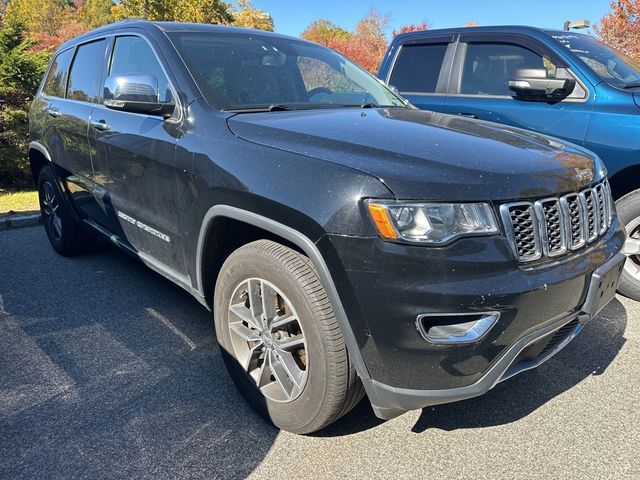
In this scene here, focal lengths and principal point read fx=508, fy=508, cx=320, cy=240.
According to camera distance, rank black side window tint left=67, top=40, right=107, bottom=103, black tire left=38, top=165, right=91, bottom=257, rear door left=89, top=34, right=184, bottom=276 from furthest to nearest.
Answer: black tire left=38, top=165, right=91, bottom=257
black side window tint left=67, top=40, right=107, bottom=103
rear door left=89, top=34, right=184, bottom=276

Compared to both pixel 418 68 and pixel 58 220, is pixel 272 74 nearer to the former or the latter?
pixel 418 68

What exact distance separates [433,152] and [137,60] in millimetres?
2096

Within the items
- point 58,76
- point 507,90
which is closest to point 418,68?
point 507,90

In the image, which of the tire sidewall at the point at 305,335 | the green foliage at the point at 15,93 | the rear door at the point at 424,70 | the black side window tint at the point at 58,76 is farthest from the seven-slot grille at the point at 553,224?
the green foliage at the point at 15,93

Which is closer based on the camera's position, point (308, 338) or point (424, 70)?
point (308, 338)

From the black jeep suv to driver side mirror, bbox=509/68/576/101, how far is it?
1.41m

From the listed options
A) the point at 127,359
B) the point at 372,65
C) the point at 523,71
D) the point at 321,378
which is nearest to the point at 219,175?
the point at 321,378

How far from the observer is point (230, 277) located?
2.36m

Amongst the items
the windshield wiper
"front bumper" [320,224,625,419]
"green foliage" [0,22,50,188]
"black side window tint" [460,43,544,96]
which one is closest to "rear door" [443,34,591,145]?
"black side window tint" [460,43,544,96]

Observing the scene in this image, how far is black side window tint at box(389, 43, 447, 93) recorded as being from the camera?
4.91 m

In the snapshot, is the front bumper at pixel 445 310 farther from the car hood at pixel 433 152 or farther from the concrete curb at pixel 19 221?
the concrete curb at pixel 19 221

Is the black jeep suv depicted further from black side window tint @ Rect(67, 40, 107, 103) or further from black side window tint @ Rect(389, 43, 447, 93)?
black side window tint @ Rect(389, 43, 447, 93)

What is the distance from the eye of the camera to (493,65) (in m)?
4.53

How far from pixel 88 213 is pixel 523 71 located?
11.7 feet
